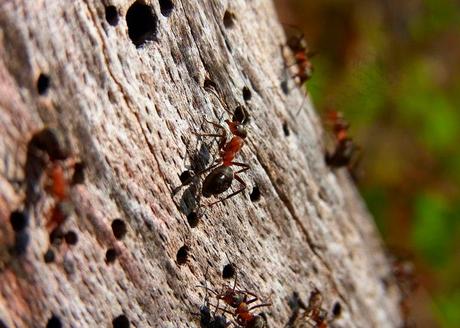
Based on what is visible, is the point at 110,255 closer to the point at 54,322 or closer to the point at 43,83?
the point at 54,322

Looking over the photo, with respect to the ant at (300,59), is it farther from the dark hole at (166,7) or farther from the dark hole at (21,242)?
the dark hole at (21,242)

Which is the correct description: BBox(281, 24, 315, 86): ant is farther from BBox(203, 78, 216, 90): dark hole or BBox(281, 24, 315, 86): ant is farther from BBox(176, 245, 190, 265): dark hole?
BBox(176, 245, 190, 265): dark hole

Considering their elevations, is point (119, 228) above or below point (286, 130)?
below

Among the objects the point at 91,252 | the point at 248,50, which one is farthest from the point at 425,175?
the point at 91,252

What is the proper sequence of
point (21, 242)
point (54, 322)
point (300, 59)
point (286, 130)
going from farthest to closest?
point (300, 59)
point (286, 130)
point (54, 322)
point (21, 242)

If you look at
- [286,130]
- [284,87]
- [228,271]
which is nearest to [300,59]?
[284,87]

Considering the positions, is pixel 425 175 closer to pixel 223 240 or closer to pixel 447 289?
pixel 447 289
